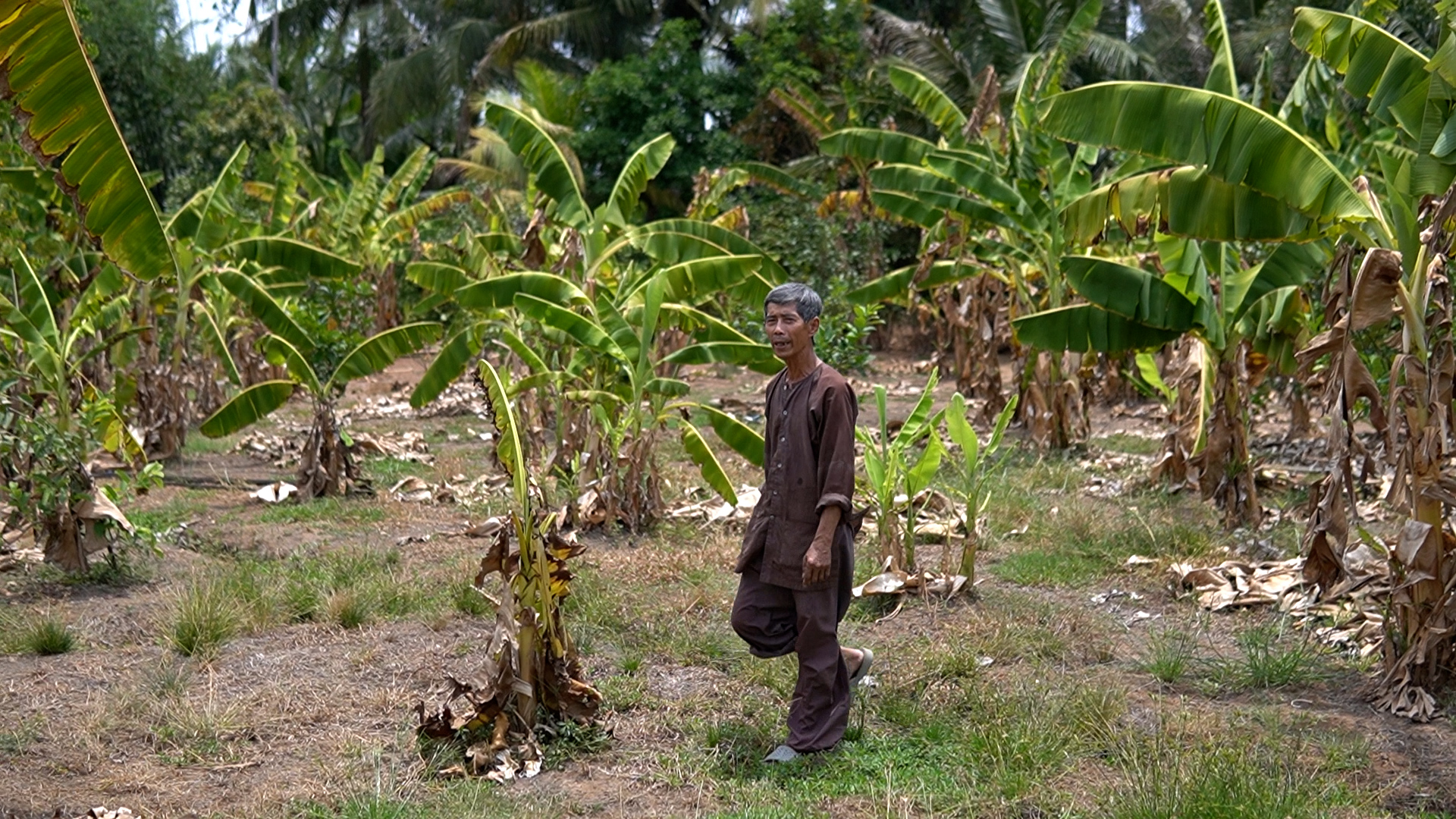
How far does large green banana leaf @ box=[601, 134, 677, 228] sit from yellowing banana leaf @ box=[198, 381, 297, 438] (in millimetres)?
2666

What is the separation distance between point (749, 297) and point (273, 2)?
27916 millimetres

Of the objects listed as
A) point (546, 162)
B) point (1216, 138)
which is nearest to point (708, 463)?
point (546, 162)

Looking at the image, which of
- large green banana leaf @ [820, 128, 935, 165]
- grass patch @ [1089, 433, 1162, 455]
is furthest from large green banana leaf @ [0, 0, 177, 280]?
grass patch @ [1089, 433, 1162, 455]

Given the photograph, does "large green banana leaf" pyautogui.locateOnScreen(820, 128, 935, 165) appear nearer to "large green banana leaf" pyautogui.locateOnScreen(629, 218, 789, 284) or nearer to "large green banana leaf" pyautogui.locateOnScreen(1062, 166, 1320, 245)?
"large green banana leaf" pyautogui.locateOnScreen(629, 218, 789, 284)

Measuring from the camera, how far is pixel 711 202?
1472 cm

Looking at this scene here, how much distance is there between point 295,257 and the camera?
36.5 ft

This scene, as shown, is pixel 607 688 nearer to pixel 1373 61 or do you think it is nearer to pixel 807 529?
pixel 807 529

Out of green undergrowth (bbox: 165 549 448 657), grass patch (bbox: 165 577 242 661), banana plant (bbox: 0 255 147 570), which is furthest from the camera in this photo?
banana plant (bbox: 0 255 147 570)

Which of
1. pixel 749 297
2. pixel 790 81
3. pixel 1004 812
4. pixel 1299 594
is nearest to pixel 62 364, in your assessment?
pixel 749 297

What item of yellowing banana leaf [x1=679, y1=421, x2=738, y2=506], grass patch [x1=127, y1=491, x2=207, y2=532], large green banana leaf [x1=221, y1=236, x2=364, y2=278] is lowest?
grass patch [x1=127, y1=491, x2=207, y2=532]

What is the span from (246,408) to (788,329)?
637 cm

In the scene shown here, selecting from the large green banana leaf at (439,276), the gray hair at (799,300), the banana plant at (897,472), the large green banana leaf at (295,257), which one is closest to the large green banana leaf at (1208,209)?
the banana plant at (897,472)

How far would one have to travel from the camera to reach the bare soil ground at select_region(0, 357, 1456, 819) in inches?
184

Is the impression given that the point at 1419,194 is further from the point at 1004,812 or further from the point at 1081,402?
the point at 1081,402
